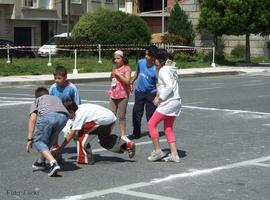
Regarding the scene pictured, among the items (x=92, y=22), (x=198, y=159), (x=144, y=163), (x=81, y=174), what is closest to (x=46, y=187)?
(x=81, y=174)

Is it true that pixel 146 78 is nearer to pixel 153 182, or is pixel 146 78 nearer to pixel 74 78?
pixel 153 182

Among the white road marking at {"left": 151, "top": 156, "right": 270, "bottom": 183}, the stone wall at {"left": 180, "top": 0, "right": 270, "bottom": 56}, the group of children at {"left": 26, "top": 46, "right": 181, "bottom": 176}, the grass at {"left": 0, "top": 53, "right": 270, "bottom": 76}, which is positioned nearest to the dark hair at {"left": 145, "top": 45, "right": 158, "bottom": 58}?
the group of children at {"left": 26, "top": 46, "right": 181, "bottom": 176}

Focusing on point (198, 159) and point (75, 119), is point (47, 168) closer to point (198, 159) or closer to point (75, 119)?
point (75, 119)

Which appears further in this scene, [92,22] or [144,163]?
[92,22]

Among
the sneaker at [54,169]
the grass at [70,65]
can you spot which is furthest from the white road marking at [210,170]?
the grass at [70,65]

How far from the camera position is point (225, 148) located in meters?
10.1

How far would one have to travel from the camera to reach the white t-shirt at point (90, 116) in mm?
8281

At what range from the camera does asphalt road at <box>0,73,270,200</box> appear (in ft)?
23.0

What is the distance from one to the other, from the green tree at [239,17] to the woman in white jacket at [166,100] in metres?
29.9

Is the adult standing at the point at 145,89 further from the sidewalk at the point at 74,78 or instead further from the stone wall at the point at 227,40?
the stone wall at the point at 227,40

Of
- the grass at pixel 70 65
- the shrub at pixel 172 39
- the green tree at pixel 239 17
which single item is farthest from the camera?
the shrub at pixel 172 39

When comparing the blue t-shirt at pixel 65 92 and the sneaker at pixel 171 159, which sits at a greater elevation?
the blue t-shirt at pixel 65 92

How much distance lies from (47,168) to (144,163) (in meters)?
1.38

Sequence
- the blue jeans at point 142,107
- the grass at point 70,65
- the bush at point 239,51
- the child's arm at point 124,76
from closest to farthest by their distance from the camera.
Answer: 1. the child's arm at point 124,76
2. the blue jeans at point 142,107
3. the grass at point 70,65
4. the bush at point 239,51
